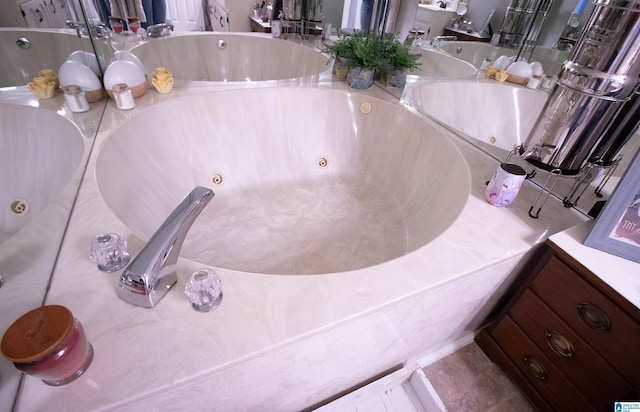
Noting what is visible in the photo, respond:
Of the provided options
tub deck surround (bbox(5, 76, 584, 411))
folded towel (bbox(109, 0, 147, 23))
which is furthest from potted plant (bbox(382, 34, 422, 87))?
folded towel (bbox(109, 0, 147, 23))

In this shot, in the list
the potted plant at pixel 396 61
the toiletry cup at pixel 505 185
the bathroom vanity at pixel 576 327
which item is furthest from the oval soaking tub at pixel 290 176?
the bathroom vanity at pixel 576 327

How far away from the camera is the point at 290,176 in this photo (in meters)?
1.53

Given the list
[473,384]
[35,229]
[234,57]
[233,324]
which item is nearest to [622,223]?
[473,384]

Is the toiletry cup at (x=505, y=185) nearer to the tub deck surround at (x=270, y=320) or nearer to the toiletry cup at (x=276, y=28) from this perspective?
the tub deck surround at (x=270, y=320)

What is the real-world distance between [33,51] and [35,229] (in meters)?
0.87

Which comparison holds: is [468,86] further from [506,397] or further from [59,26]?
[59,26]

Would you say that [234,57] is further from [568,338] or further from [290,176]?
[568,338]

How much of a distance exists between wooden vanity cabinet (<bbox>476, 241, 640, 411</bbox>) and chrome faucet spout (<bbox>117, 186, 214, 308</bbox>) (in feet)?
2.70

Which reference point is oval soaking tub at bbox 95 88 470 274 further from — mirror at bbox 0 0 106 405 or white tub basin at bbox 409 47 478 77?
white tub basin at bbox 409 47 478 77

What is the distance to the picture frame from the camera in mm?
637

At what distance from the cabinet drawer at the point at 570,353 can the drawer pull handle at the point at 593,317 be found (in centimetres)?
6

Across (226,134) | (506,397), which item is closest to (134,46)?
(226,134)

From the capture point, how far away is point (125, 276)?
1.50ft

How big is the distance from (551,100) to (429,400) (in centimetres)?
91
